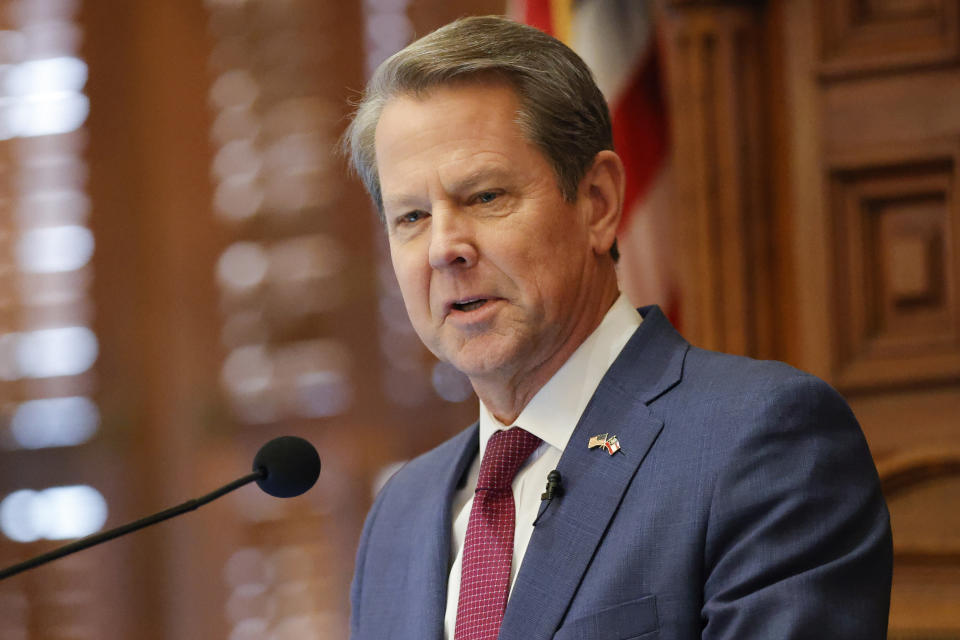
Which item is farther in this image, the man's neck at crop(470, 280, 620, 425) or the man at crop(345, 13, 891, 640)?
the man's neck at crop(470, 280, 620, 425)

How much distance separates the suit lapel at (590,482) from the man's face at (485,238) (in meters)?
0.12

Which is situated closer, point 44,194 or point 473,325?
point 473,325

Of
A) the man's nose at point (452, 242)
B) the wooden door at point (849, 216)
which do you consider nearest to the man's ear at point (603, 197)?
the man's nose at point (452, 242)

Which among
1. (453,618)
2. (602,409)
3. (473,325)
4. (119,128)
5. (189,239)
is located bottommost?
(453,618)

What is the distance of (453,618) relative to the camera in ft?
5.53

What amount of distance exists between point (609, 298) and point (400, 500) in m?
0.52

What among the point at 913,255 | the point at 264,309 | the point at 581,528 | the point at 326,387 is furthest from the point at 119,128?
the point at 581,528

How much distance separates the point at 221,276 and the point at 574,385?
7.25ft

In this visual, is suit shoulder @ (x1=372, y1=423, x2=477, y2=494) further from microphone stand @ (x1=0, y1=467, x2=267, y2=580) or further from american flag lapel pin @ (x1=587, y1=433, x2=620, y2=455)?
microphone stand @ (x1=0, y1=467, x2=267, y2=580)

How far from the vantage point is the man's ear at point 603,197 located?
180 centimetres

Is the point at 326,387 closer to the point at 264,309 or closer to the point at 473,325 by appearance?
the point at 264,309

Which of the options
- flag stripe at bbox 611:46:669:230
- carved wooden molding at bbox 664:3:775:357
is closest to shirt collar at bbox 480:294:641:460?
carved wooden molding at bbox 664:3:775:357

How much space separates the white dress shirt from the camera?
1673 millimetres

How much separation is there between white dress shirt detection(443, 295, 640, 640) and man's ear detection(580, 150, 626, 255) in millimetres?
97
